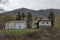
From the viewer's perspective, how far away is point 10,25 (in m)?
74.4

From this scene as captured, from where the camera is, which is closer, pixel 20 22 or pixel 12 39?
pixel 12 39

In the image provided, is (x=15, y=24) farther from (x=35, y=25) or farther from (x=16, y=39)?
(x=16, y=39)

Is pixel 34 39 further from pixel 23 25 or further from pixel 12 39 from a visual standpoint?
pixel 23 25

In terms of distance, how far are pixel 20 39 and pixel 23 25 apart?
42743mm

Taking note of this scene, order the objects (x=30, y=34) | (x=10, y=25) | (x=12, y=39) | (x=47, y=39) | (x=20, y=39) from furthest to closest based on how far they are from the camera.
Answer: (x=10, y=25)
(x=30, y=34)
(x=47, y=39)
(x=20, y=39)
(x=12, y=39)

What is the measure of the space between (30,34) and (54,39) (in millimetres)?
6075

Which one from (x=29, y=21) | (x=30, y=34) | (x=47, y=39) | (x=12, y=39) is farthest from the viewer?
(x=29, y=21)

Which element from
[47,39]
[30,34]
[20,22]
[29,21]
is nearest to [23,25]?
[20,22]

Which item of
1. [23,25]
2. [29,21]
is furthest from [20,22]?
[29,21]

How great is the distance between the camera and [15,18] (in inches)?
3369

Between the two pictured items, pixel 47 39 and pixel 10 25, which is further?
pixel 10 25

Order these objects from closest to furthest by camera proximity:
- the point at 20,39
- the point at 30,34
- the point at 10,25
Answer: the point at 20,39, the point at 30,34, the point at 10,25

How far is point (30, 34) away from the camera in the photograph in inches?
1649

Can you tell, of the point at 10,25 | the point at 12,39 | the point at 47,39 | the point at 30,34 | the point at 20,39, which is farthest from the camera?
the point at 10,25
